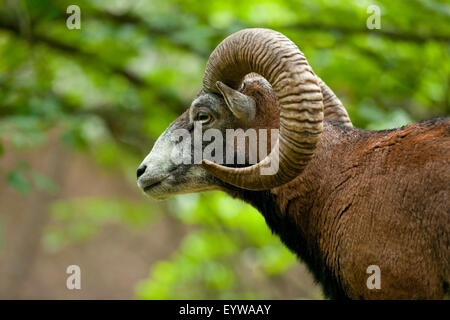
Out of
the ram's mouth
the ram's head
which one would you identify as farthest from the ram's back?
the ram's mouth

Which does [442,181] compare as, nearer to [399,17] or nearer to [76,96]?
[399,17]

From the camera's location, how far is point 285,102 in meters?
4.89

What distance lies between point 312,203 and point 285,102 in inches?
44.1

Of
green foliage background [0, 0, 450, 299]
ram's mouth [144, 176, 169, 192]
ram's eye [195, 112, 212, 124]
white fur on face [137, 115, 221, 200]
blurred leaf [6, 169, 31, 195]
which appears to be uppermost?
green foliage background [0, 0, 450, 299]

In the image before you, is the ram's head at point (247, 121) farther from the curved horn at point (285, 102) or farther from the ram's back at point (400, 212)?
the ram's back at point (400, 212)

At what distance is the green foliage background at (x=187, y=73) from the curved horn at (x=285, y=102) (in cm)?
223

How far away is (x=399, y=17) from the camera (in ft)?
26.4

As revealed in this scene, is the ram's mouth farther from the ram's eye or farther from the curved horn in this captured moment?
the curved horn

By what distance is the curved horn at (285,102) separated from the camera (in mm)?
4793

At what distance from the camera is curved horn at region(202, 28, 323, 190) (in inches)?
189

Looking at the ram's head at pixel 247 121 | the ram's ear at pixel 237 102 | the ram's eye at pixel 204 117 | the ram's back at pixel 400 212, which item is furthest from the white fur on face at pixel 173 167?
the ram's back at pixel 400 212
